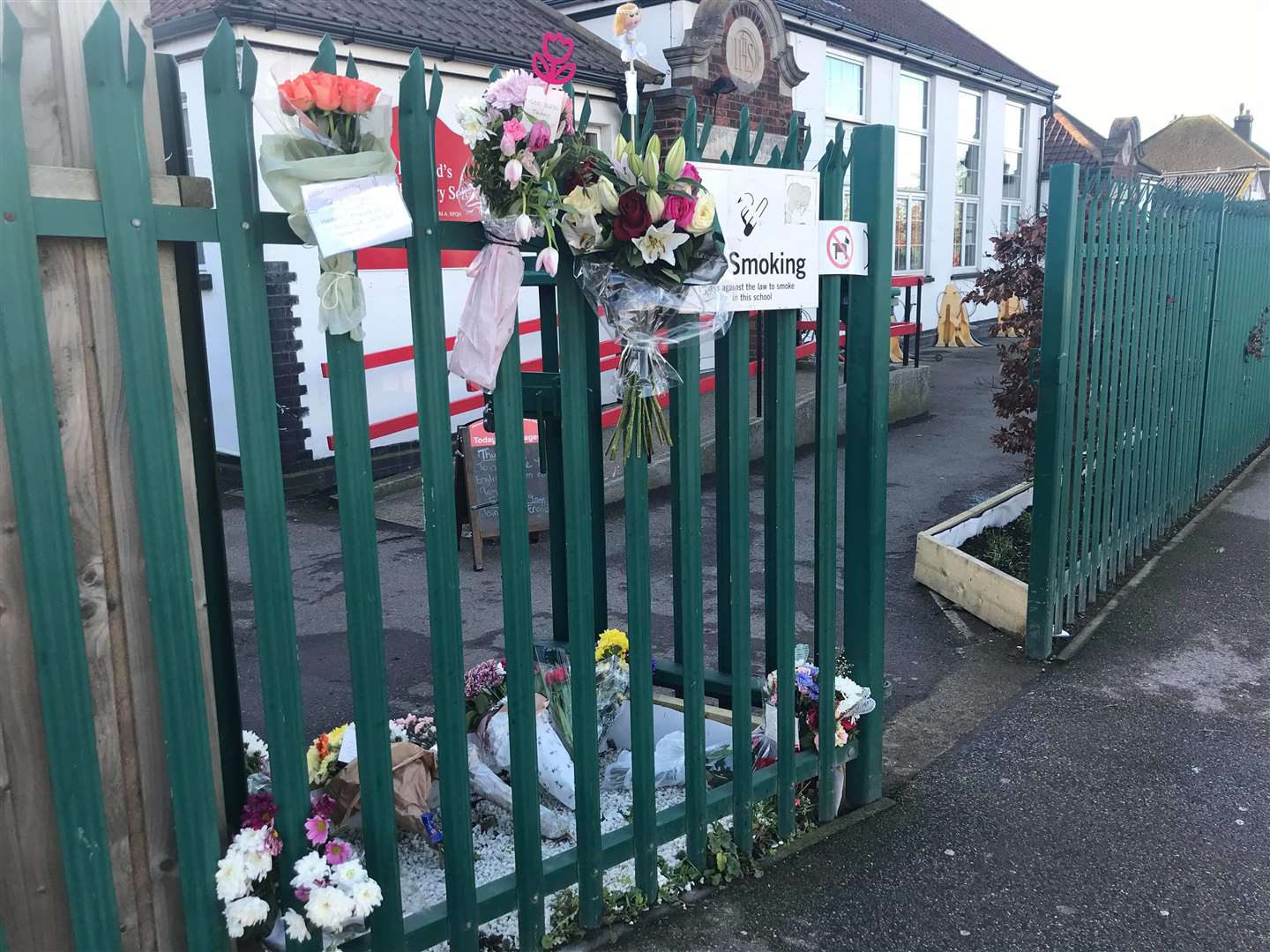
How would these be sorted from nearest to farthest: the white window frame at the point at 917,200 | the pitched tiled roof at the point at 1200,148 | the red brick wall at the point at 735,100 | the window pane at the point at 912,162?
the red brick wall at the point at 735,100 → the window pane at the point at 912,162 → the white window frame at the point at 917,200 → the pitched tiled roof at the point at 1200,148

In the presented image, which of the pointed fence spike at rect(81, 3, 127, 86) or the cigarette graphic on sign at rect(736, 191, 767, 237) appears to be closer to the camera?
the pointed fence spike at rect(81, 3, 127, 86)

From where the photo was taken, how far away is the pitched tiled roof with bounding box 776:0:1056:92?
14.4 metres

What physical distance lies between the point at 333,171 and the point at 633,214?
26.9 inches

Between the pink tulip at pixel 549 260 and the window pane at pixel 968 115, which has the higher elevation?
the window pane at pixel 968 115

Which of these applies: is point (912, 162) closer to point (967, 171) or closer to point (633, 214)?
point (967, 171)

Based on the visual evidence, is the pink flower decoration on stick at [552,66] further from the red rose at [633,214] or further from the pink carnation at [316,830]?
the pink carnation at [316,830]

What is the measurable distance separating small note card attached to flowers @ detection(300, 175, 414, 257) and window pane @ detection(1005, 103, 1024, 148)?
20.3 meters

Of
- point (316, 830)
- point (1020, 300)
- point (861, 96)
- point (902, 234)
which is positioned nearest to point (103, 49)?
point (316, 830)

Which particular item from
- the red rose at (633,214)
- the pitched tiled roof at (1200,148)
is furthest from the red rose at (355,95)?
the pitched tiled roof at (1200,148)

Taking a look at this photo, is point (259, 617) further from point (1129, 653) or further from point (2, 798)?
point (1129, 653)

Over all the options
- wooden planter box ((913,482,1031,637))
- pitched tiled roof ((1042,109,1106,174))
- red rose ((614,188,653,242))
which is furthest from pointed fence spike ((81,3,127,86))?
pitched tiled roof ((1042,109,1106,174))

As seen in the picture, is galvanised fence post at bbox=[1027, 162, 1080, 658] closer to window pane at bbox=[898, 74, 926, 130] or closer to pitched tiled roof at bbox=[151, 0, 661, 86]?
pitched tiled roof at bbox=[151, 0, 661, 86]

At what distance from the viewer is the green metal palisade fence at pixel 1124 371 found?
187 inches

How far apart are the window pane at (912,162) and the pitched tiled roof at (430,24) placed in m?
7.01
